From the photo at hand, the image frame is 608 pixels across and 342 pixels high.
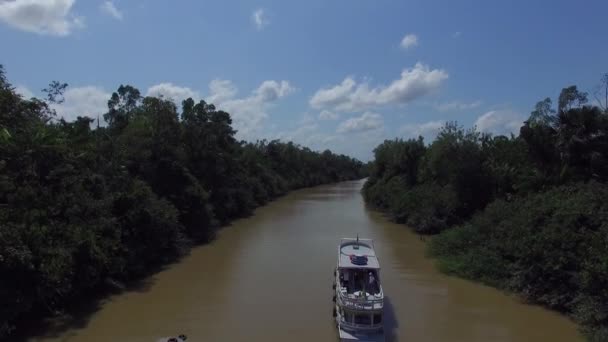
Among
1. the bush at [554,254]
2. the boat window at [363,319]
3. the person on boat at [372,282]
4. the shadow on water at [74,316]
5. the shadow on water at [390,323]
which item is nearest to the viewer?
the boat window at [363,319]

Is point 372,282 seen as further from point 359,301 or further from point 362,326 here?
point 362,326

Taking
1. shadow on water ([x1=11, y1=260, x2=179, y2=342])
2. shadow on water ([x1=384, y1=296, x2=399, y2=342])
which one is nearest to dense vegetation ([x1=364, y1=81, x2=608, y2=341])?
shadow on water ([x1=384, y1=296, x2=399, y2=342])

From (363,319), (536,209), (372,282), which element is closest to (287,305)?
(372,282)

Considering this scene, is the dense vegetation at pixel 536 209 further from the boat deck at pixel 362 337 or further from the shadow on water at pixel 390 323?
the boat deck at pixel 362 337

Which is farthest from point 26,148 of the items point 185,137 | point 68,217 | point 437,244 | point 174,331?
point 437,244

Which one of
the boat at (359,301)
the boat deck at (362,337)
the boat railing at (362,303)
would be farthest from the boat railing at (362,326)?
the boat railing at (362,303)
